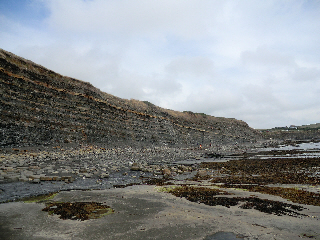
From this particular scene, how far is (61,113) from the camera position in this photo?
32531 millimetres

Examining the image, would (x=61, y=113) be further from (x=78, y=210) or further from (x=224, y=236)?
(x=224, y=236)

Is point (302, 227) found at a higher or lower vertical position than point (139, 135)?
lower

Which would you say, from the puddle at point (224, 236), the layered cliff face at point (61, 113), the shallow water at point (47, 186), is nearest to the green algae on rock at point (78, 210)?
the shallow water at point (47, 186)

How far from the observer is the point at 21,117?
26609 millimetres

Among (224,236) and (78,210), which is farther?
(78,210)

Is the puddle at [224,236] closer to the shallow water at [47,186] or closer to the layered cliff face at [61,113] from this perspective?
the shallow water at [47,186]

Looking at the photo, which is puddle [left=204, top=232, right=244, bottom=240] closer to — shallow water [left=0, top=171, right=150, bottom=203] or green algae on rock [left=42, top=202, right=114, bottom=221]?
green algae on rock [left=42, top=202, right=114, bottom=221]

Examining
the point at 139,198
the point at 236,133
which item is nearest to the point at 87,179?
the point at 139,198

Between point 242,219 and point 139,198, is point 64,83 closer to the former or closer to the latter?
point 139,198

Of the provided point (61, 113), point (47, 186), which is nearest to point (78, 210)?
point (47, 186)

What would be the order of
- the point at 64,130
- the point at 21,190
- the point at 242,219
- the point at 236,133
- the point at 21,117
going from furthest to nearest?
the point at 236,133
the point at 64,130
the point at 21,117
the point at 21,190
the point at 242,219

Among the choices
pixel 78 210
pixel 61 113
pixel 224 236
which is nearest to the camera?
pixel 224 236

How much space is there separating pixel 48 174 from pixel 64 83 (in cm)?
2683

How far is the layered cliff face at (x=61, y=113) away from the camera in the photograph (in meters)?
26.2
